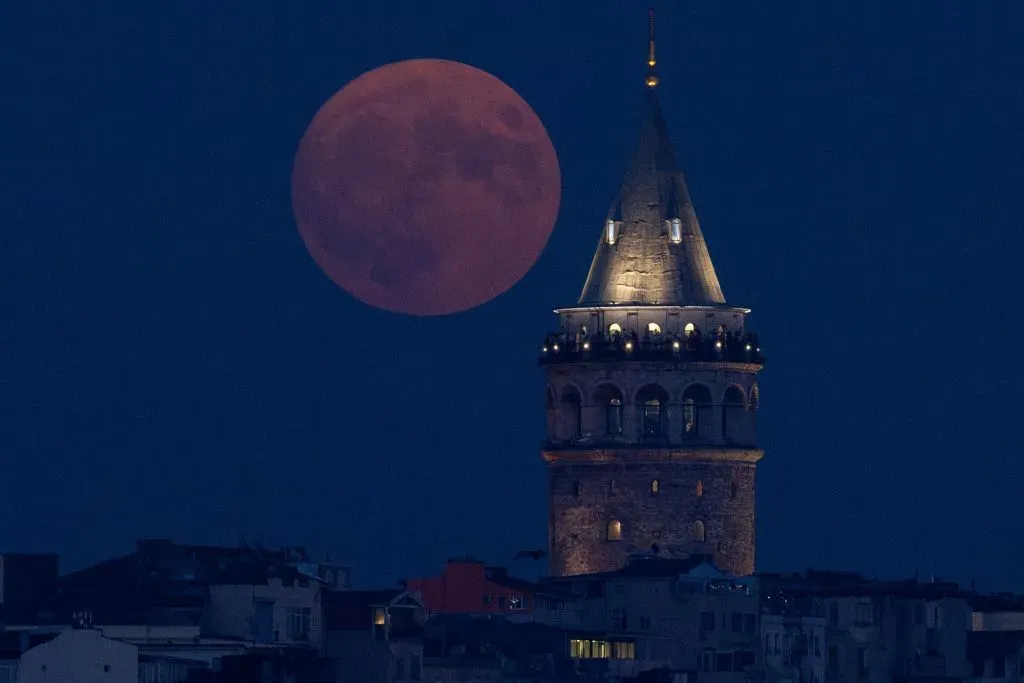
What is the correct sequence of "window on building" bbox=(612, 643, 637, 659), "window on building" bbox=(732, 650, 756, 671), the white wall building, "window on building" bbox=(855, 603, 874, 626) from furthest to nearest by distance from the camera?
"window on building" bbox=(855, 603, 874, 626) → "window on building" bbox=(612, 643, 637, 659) → "window on building" bbox=(732, 650, 756, 671) → the white wall building

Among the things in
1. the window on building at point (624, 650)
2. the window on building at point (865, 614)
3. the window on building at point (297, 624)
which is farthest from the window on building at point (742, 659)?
the window on building at point (297, 624)

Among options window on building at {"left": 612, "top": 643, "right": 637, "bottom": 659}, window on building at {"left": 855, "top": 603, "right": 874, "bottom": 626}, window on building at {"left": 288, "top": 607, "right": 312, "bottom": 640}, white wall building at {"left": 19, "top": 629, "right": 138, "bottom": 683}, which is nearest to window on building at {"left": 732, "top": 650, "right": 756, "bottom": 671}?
window on building at {"left": 612, "top": 643, "right": 637, "bottom": 659}

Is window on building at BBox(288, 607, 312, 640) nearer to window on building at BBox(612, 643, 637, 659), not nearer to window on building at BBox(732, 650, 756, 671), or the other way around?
window on building at BBox(612, 643, 637, 659)

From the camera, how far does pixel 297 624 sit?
182500 mm

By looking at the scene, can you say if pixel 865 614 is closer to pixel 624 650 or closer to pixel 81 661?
pixel 624 650


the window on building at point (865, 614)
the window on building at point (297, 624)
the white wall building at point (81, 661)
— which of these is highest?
the window on building at point (865, 614)

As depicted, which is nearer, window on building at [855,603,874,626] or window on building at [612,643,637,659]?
window on building at [612,643,637,659]

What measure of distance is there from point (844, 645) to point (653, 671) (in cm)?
966

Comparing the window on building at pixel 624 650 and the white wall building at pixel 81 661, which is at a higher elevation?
the window on building at pixel 624 650

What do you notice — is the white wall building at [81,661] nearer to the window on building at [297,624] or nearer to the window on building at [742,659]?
the window on building at [297,624]

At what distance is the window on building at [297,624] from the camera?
182 m

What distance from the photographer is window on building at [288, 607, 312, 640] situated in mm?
182250

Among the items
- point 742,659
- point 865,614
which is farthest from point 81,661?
point 865,614

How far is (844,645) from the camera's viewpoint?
197625 mm
